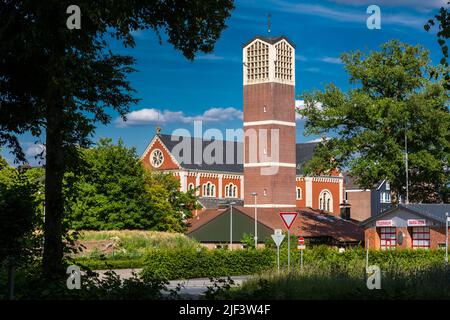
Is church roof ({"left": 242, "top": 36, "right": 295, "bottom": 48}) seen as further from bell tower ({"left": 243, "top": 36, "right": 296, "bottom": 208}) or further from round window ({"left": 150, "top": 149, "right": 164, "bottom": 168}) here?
round window ({"left": 150, "top": 149, "right": 164, "bottom": 168})

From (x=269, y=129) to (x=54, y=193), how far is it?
72.0 m

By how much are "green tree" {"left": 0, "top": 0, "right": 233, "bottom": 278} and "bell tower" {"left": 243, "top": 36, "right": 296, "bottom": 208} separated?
222ft

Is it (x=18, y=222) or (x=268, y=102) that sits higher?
(x=268, y=102)

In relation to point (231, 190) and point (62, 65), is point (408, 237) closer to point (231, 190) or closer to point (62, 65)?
point (62, 65)

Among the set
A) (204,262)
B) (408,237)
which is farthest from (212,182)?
A: (204,262)

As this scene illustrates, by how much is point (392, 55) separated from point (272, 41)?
102 feet

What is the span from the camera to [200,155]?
4478 inches

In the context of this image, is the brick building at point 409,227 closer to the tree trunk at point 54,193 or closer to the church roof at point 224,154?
the tree trunk at point 54,193

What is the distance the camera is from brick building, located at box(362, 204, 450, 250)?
5709 cm

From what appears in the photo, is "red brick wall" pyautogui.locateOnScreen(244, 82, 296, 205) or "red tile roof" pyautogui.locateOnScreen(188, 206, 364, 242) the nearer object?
"red tile roof" pyautogui.locateOnScreen(188, 206, 364, 242)

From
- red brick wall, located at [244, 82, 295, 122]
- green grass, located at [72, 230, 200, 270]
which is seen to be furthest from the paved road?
red brick wall, located at [244, 82, 295, 122]

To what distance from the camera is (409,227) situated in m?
59.2
